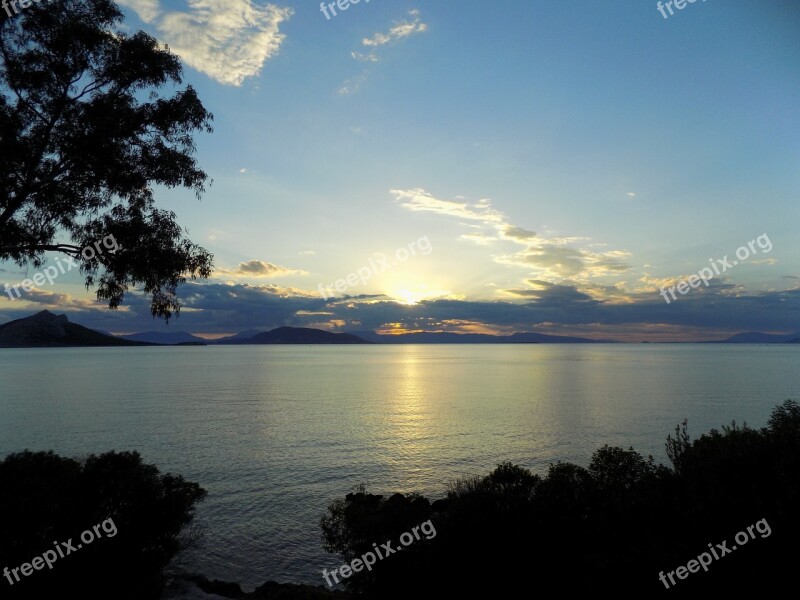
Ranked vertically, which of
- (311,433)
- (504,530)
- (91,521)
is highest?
(504,530)

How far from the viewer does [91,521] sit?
2353 cm

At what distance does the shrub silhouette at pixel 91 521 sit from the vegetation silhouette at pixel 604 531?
9549 millimetres

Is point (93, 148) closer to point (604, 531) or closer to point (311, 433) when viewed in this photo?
point (604, 531)

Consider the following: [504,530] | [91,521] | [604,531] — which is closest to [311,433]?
[91,521]

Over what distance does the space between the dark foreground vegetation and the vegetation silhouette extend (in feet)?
0.19

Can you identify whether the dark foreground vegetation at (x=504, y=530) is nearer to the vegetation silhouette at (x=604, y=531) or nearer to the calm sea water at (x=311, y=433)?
the vegetation silhouette at (x=604, y=531)

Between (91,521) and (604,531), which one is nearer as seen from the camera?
(604,531)

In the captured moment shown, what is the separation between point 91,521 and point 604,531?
25.6m

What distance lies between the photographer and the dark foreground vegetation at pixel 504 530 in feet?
59.1

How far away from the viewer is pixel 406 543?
23.5 meters

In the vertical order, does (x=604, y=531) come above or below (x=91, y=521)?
above

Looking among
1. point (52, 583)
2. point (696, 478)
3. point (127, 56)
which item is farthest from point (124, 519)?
point (696, 478)

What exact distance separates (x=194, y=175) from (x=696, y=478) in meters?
29.3

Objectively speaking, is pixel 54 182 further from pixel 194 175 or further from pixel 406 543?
pixel 406 543
